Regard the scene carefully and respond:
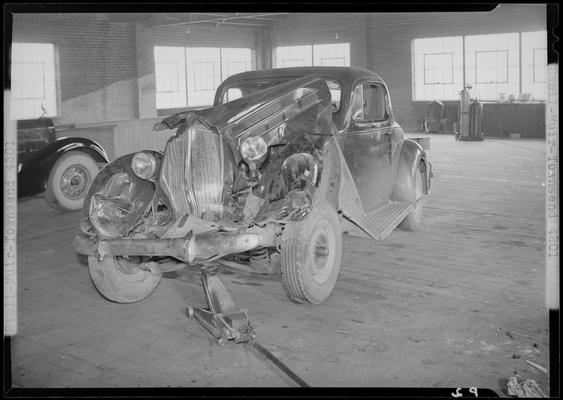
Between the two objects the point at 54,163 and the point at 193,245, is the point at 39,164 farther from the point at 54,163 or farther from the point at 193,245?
the point at 193,245

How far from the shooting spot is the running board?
5.23 m

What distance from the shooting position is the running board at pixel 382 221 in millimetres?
5230

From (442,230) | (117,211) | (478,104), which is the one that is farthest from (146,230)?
(478,104)

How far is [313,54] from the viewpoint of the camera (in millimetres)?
19438

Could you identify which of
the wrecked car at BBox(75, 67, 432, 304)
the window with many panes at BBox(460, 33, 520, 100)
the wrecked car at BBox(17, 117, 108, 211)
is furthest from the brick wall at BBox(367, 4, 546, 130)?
the wrecked car at BBox(75, 67, 432, 304)

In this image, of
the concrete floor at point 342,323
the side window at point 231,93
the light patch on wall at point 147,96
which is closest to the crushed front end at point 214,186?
the concrete floor at point 342,323

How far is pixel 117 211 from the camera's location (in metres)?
4.47

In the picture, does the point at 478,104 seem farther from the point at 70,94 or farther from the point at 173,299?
the point at 173,299

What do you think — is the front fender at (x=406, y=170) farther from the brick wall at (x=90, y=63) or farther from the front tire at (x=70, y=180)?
the brick wall at (x=90, y=63)

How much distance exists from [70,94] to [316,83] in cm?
1152

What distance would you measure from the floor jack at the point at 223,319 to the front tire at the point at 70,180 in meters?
4.62

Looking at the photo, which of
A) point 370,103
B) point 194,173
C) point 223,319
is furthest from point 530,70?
point 223,319

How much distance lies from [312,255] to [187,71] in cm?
1465

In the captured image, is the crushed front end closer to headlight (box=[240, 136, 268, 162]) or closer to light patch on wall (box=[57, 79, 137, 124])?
headlight (box=[240, 136, 268, 162])
